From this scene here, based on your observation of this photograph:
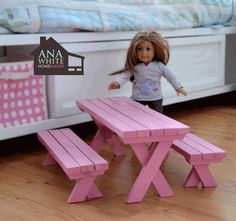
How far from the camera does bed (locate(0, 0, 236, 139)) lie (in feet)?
4.72

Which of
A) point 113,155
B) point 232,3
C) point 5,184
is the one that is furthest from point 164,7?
point 5,184

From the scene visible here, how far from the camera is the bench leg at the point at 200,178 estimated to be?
124cm

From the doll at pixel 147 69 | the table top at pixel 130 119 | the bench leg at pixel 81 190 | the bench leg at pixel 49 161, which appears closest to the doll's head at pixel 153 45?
the doll at pixel 147 69

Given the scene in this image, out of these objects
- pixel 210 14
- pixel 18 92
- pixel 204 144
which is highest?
pixel 210 14

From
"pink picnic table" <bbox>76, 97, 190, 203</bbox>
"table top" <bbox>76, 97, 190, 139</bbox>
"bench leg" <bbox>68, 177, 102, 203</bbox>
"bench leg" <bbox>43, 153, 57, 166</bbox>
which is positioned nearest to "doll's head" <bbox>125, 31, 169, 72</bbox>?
"table top" <bbox>76, 97, 190, 139</bbox>

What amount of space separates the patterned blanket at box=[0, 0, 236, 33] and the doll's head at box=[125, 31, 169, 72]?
7.3 inches

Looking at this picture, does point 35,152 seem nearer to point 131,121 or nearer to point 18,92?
point 18,92

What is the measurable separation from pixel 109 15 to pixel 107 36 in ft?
0.26

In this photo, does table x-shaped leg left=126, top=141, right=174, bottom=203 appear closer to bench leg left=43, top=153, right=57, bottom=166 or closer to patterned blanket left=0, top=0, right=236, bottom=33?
bench leg left=43, top=153, right=57, bottom=166

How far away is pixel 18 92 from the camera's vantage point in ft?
4.79

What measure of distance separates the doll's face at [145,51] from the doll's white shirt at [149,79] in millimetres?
26

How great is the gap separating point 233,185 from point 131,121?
A: 35 cm

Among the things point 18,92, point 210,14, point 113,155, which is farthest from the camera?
point 210,14

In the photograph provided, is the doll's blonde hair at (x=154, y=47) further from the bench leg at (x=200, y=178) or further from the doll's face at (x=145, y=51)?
the bench leg at (x=200, y=178)
